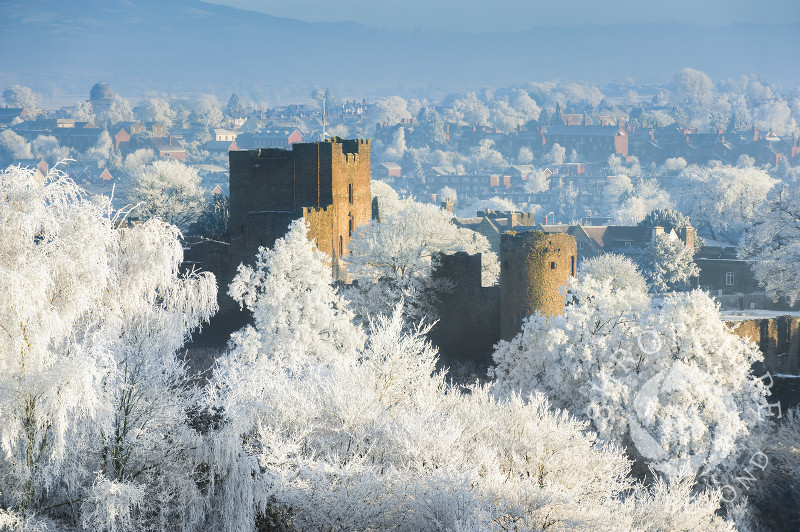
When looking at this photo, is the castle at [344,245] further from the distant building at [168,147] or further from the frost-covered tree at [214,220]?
the distant building at [168,147]

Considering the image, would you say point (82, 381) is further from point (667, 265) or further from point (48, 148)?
point (48, 148)

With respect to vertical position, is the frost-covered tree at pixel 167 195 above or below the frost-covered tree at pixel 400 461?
above

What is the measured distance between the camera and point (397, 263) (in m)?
37.6

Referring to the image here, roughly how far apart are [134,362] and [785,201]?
3262 centimetres

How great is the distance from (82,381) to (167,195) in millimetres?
48252

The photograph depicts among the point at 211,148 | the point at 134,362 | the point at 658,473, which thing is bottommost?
the point at 658,473

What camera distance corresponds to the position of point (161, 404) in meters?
18.3

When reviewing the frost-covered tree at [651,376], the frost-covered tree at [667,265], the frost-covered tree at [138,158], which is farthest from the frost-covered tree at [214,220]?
the frost-covered tree at [138,158]

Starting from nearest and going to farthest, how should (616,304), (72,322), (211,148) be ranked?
(72,322)
(616,304)
(211,148)

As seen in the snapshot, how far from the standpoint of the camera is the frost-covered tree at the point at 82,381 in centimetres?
1628

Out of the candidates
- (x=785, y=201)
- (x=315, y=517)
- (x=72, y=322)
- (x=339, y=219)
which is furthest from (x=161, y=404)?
(x=785, y=201)

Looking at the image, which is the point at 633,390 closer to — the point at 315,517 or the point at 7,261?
the point at 315,517

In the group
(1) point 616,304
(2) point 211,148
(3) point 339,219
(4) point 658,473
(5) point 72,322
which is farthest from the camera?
(2) point 211,148

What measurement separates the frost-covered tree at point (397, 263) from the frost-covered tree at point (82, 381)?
17.6 m
